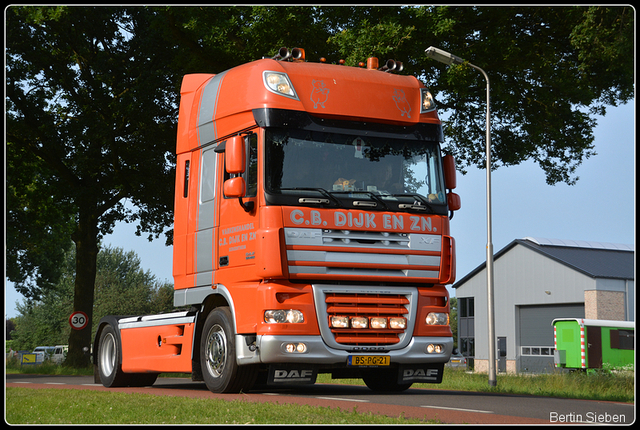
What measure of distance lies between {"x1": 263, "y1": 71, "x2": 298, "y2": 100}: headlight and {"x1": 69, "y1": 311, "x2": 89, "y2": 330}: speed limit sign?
17.7 m

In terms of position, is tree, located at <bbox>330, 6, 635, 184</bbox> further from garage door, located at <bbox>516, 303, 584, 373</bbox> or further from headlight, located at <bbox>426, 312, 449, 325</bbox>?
garage door, located at <bbox>516, 303, 584, 373</bbox>

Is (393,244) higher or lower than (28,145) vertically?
lower

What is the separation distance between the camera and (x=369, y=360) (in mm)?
10320

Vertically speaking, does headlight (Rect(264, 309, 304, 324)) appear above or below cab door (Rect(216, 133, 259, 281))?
below

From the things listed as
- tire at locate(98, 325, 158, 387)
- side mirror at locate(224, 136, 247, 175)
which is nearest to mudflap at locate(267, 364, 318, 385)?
side mirror at locate(224, 136, 247, 175)

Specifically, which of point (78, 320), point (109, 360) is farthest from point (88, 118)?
point (109, 360)

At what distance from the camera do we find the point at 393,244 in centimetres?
1054

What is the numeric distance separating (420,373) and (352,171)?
2.92 metres

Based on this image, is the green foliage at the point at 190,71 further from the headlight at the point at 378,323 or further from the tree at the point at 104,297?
the tree at the point at 104,297

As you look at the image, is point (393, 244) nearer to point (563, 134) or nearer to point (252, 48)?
point (252, 48)

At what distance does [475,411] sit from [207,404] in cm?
294

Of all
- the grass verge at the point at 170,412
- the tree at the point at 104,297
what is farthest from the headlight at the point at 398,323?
the tree at the point at 104,297

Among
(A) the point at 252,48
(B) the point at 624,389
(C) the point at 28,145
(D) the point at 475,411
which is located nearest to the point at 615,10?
(B) the point at 624,389

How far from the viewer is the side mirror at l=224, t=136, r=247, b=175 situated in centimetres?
1022
